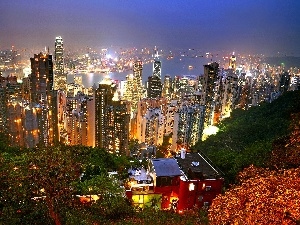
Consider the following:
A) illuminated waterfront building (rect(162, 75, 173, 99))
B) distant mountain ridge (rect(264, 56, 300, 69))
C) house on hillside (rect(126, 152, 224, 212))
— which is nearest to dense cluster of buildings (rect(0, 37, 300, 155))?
illuminated waterfront building (rect(162, 75, 173, 99))

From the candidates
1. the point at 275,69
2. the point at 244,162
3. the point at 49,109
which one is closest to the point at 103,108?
the point at 49,109

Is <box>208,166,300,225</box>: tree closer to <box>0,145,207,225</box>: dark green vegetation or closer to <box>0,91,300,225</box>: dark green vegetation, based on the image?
<box>0,91,300,225</box>: dark green vegetation

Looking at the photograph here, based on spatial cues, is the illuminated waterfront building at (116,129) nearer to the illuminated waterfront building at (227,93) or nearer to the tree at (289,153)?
the illuminated waterfront building at (227,93)

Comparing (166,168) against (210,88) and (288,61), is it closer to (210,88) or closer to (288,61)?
(210,88)

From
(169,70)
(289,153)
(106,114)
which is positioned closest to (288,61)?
(169,70)

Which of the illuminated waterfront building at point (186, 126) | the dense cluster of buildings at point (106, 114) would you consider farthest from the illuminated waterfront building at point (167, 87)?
the illuminated waterfront building at point (186, 126)

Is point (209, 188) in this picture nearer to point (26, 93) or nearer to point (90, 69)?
point (26, 93)
